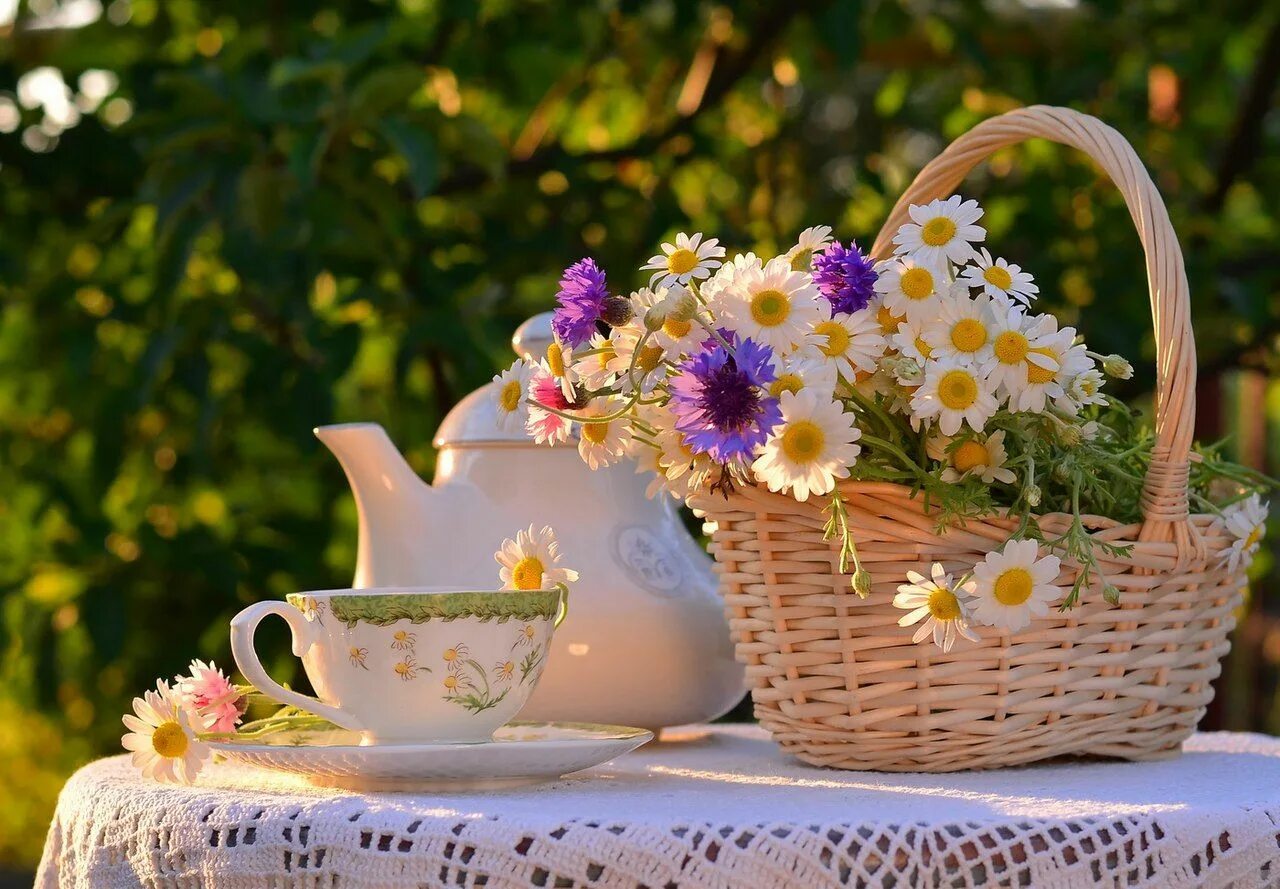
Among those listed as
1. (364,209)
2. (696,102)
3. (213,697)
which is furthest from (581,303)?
(696,102)

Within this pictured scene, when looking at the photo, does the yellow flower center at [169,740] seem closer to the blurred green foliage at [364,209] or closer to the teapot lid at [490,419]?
the teapot lid at [490,419]

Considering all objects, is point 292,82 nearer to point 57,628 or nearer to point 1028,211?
point 57,628

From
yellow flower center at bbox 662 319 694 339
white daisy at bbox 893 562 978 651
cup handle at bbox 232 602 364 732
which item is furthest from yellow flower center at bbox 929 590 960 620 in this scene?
cup handle at bbox 232 602 364 732

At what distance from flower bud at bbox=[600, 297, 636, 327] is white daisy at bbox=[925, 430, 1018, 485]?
20 cm

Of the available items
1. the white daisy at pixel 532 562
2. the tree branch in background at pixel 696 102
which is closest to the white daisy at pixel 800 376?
the white daisy at pixel 532 562

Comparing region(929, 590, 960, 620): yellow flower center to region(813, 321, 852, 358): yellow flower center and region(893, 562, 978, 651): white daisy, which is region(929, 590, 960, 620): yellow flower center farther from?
region(813, 321, 852, 358): yellow flower center

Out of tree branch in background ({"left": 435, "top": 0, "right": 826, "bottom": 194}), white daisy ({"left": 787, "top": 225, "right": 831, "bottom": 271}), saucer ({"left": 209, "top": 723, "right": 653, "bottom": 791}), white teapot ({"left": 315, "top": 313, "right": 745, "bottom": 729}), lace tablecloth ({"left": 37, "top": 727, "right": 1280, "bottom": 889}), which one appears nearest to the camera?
lace tablecloth ({"left": 37, "top": 727, "right": 1280, "bottom": 889})

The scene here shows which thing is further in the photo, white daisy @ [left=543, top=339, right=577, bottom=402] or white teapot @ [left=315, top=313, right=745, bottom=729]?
white teapot @ [left=315, top=313, right=745, bottom=729]

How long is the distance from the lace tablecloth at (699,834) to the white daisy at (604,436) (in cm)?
20

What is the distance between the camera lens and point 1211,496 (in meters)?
1.06

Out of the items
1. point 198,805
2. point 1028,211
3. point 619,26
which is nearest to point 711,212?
point 619,26

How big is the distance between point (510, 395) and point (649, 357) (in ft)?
0.40

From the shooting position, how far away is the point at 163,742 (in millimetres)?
842

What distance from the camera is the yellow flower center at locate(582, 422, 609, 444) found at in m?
0.90
